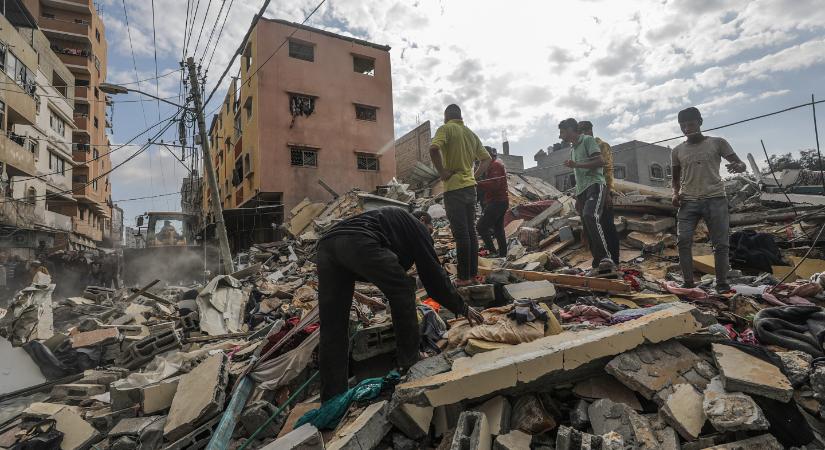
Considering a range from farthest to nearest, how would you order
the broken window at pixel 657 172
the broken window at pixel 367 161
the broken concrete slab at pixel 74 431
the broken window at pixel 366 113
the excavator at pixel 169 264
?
the broken window at pixel 657 172 < the broken window at pixel 366 113 < the broken window at pixel 367 161 < the excavator at pixel 169 264 < the broken concrete slab at pixel 74 431

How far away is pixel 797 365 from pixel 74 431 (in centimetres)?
463

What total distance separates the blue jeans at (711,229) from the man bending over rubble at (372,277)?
2.68m

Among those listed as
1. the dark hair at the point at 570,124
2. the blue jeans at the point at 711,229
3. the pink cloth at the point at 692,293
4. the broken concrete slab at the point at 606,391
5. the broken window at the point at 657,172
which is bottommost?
the broken concrete slab at the point at 606,391

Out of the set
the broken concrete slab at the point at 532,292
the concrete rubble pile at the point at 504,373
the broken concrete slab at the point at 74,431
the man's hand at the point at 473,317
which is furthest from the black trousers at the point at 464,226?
the broken concrete slab at the point at 74,431

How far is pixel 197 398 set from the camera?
105 inches

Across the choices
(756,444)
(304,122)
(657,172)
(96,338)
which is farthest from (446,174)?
(657,172)

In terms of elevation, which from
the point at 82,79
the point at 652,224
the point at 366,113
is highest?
the point at 82,79

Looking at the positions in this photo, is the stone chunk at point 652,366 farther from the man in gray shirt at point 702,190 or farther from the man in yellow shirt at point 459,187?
the man in gray shirt at point 702,190

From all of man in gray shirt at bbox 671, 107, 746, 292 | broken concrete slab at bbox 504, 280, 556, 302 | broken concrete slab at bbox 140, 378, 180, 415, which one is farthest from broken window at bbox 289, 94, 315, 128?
man in gray shirt at bbox 671, 107, 746, 292

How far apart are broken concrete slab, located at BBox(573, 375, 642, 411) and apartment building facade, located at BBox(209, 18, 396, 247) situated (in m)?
16.5

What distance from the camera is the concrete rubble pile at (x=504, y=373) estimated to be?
5.46ft

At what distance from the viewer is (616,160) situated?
27.5 meters

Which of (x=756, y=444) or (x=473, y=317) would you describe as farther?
(x=473, y=317)

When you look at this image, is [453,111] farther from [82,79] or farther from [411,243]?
[82,79]
